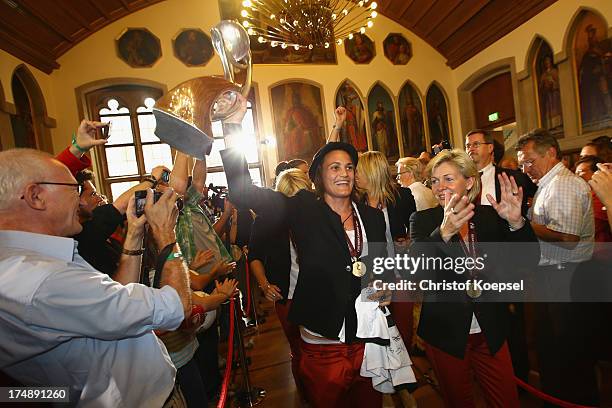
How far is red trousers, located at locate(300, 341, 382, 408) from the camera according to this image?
6.27ft

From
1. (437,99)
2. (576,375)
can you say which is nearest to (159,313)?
(576,375)

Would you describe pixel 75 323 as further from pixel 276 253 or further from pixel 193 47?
pixel 193 47

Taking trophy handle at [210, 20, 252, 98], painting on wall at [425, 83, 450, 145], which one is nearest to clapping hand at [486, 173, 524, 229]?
trophy handle at [210, 20, 252, 98]

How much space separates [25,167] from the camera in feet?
3.85

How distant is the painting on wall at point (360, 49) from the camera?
1231 centimetres

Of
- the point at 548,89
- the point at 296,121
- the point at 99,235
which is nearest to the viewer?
the point at 99,235

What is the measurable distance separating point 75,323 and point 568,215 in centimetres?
289

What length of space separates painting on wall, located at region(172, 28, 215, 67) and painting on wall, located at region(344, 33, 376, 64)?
15.4 ft

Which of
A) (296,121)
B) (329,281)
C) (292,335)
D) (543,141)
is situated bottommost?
(292,335)

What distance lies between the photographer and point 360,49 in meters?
12.4

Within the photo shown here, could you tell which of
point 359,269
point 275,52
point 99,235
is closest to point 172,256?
point 99,235

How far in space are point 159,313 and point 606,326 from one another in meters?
2.83

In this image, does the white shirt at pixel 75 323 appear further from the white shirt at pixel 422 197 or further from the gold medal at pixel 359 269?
the white shirt at pixel 422 197

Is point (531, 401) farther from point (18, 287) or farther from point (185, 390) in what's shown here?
point (18, 287)
